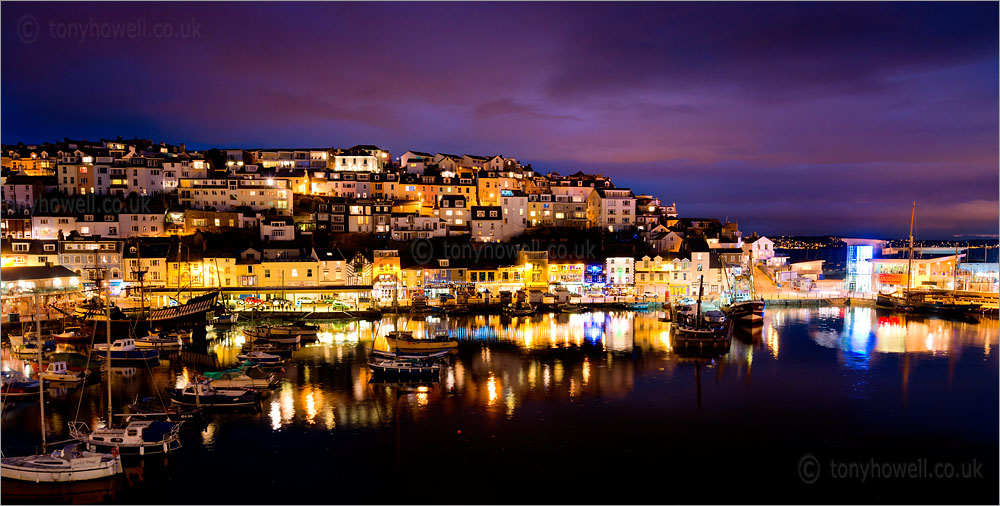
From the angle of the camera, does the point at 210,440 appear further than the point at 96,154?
No

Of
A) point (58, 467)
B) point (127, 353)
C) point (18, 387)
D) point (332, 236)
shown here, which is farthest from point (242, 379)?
point (332, 236)

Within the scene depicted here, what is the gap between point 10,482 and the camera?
13.3 m

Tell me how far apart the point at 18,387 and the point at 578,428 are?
18943mm

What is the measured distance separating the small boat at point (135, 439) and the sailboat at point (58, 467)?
123 cm

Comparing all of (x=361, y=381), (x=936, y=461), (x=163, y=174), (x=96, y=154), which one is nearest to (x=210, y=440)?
(x=361, y=381)

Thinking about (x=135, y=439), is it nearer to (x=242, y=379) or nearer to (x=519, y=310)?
(x=242, y=379)

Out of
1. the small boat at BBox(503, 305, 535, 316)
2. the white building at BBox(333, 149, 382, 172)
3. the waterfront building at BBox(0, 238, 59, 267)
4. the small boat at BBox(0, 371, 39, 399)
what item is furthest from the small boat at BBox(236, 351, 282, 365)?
the white building at BBox(333, 149, 382, 172)

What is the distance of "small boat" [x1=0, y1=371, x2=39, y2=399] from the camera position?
19984 mm

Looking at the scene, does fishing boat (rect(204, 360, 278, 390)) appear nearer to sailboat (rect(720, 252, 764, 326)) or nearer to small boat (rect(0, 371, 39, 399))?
small boat (rect(0, 371, 39, 399))

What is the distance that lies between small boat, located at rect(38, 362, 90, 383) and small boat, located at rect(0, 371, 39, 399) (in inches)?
44.5

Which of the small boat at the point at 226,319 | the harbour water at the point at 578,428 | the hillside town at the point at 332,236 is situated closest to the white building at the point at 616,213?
the hillside town at the point at 332,236

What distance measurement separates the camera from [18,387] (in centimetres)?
2025

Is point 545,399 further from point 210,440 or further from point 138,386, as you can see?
point 138,386

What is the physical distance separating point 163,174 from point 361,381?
4101 centimetres
